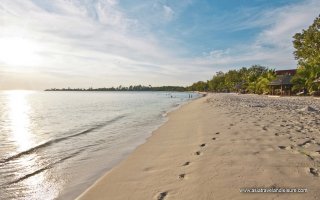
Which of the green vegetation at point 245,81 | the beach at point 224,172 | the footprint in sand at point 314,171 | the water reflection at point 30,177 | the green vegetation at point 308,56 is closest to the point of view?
the beach at point 224,172

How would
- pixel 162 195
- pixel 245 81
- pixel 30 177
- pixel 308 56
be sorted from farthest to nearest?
1. pixel 245 81
2. pixel 308 56
3. pixel 30 177
4. pixel 162 195

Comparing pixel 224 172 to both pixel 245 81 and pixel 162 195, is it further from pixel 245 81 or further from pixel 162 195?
pixel 245 81

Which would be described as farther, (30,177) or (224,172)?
(30,177)

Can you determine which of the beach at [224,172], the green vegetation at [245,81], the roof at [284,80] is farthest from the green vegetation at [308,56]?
the beach at [224,172]

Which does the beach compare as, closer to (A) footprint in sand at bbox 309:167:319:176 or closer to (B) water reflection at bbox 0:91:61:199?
(A) footprint in sand at bbox 309:167:319:176

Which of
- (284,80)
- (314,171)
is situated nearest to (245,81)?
(284,80)

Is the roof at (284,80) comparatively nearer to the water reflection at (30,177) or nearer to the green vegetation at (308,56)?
the green vegetation at (308,56)

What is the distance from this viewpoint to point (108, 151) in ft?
32.1

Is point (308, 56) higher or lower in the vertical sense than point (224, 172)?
higher

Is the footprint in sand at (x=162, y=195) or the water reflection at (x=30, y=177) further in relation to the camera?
the water reflection at (x=30, y=177)

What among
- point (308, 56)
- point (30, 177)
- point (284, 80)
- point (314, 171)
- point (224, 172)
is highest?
point (308, 56)

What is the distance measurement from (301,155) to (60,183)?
527cm

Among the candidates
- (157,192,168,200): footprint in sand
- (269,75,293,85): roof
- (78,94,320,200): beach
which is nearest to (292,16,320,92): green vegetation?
(269,75,293,85): roof

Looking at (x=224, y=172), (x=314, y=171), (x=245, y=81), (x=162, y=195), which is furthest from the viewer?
(x=245, y=81)
